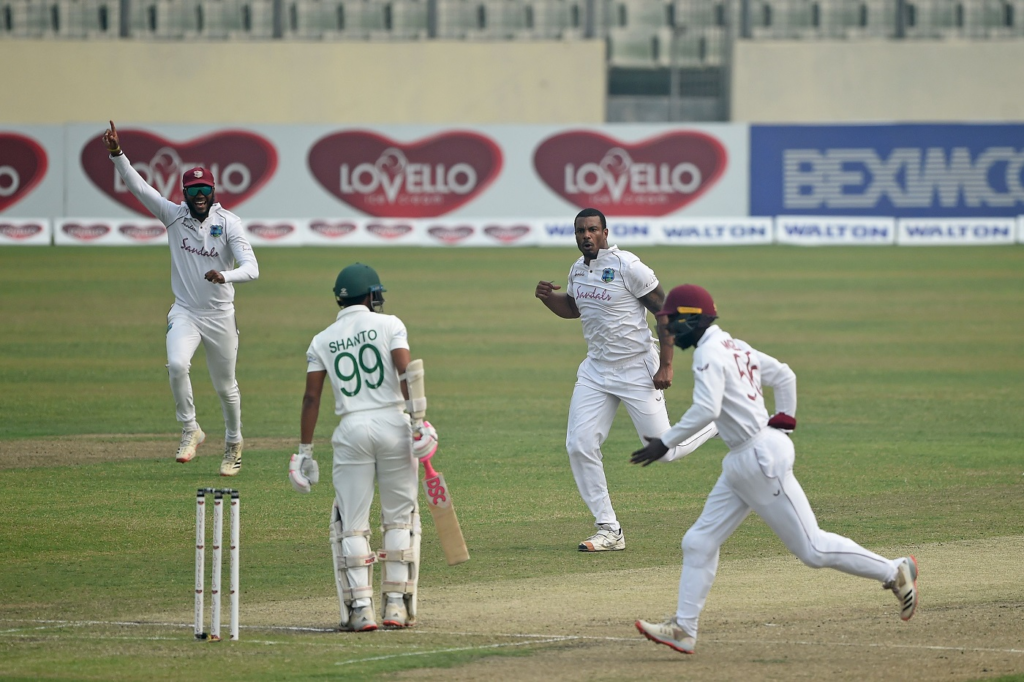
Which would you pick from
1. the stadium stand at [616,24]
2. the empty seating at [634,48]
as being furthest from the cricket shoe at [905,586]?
the empty seating at [634,48]

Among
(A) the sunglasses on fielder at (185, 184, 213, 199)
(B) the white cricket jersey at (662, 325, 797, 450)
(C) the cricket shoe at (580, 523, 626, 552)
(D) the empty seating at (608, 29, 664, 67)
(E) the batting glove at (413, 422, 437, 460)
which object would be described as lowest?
(C) the cricket shoe at (580, 523, 626, 552)

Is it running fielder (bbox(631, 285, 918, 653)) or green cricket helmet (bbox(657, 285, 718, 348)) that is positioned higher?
green cricket helmet (bbox(657, 285, 718, 348))

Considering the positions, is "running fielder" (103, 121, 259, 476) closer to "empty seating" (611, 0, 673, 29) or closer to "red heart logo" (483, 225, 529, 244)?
"red heart logo" (483, 225, 529, 244)

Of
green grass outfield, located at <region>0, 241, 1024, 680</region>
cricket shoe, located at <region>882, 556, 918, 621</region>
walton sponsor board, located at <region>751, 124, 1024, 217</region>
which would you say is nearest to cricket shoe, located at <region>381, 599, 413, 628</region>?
green grass outfield, located at <region>0, 241, 1024, 680</region>

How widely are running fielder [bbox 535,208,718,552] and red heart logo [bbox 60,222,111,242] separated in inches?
1294

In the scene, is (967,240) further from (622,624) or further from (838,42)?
(622,624)

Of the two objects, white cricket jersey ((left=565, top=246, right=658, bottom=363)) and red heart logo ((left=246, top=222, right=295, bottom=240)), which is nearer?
white cricket jersey ((left=565, top=246, right=658, bottom=363))

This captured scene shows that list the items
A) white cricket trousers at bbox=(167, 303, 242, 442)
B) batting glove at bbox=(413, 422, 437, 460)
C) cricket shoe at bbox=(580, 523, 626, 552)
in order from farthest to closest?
white cricket trousers at bbox=(167, 303, 242, 442) → cricket shoe at bbox=(580, 523, 626, 552) → batting glove at bbox=(413, 422, 437, 460)

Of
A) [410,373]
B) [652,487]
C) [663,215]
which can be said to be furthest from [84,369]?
[663,215]

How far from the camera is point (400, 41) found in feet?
162

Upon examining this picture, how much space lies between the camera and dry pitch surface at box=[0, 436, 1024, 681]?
7.34 metres

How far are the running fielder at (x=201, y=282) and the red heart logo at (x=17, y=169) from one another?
3189 centimetres

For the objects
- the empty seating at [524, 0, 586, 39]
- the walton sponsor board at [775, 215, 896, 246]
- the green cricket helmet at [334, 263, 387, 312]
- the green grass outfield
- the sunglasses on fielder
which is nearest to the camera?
the green cricket helmet at [334, 263, 387, 312]

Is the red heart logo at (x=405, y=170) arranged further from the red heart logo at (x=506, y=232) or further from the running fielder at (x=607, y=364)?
the running fielder at (x=607, y=364)
